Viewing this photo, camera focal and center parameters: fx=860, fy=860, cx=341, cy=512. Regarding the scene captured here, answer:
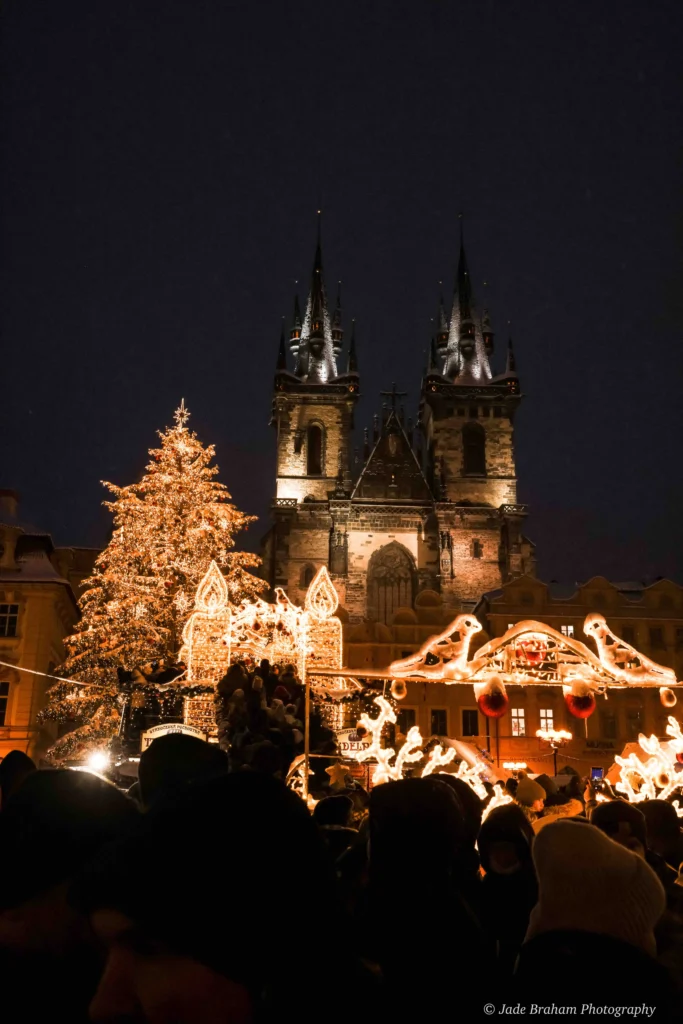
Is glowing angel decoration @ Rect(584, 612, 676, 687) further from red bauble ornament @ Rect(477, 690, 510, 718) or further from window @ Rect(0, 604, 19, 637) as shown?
window @ Rect(0, 604, 19, 637)

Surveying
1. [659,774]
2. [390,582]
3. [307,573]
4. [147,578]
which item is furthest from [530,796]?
[307,573]

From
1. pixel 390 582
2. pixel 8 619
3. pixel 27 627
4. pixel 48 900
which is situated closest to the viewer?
pixel 48 900

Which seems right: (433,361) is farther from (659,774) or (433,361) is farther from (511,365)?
(659,774)

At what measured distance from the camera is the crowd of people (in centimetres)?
150

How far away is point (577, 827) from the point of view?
2477mm

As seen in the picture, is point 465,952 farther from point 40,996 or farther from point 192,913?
point 192,913

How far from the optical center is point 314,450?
5306cm

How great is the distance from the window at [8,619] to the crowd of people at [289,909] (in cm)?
3103

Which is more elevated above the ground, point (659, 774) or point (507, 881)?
point (659, 774)

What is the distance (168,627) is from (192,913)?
2425 centimetres

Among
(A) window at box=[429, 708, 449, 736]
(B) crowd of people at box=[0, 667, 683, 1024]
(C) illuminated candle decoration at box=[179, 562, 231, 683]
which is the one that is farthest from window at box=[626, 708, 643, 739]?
(B) crowd of people at box=[0, 667, 683, 1024]

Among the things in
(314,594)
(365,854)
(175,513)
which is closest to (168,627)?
(175,513)

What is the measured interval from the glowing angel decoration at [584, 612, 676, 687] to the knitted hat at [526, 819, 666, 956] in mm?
9444

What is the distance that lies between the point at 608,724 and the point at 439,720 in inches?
277
